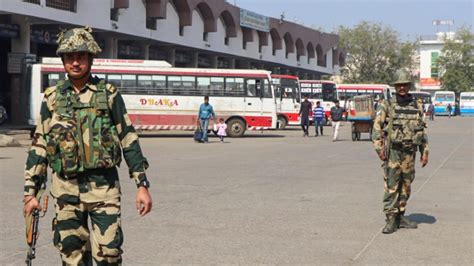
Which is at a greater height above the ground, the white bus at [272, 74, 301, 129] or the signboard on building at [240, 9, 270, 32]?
the signboard on building at [240, 9, 270, 32]

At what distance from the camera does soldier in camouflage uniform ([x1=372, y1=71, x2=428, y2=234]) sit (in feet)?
Answer: 26.2

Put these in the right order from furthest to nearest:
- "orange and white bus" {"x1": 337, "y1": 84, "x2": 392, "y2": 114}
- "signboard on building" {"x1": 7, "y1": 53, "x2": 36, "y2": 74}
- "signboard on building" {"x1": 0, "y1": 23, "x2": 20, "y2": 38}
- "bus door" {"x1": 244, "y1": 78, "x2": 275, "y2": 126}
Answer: "orange and white bus" {"x1": 337, "y1": 84, "x2": 392, "y2": 114} → "bus door" {"x1": 244, "y1": 78, "x2": 275, "y2": 126} → "signboard on building" {"x1": 7, "y1": 53, "x2": 36, "y2": 74} → "signboard on building" {"x1": 0, "y1": 23, "x2": 20, "y2": 38}

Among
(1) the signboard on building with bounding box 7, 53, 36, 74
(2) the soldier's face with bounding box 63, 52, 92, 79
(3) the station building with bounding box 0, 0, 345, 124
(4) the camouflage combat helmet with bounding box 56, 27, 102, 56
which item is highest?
(3) the station building with bounding box 0, 0, 345, 124

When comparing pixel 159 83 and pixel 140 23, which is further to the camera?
pixel 140 23

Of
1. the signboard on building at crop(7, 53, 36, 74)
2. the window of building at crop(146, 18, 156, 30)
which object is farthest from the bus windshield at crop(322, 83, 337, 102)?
the signboard on building at crop(7, 53, 36, 74)

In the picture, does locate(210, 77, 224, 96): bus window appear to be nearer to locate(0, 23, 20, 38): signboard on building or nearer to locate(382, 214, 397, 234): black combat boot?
locate(0, 23, 20, 38): signboard on building

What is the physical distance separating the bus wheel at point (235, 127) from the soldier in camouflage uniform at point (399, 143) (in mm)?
21930

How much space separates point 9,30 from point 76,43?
26344 millimetres

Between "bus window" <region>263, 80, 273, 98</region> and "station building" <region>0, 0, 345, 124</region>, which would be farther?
"bus window" <region>263, 80, 273, 98</region>

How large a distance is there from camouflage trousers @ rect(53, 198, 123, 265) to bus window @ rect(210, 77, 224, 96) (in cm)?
2613

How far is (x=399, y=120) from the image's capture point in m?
8.07

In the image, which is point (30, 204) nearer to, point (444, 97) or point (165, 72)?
point (165, 72)

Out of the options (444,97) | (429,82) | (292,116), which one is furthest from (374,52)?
(292,116)

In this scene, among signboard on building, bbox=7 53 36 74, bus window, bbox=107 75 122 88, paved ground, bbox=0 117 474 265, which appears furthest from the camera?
signboard on building, bbox=7 53 36 74
